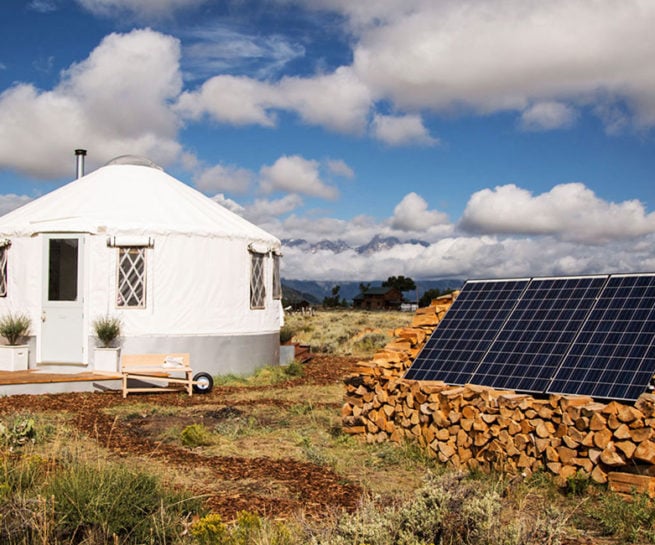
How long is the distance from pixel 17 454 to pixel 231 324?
24.8 ft

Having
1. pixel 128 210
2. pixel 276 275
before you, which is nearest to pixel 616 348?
pixel 128 210

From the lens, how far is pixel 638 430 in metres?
5.21

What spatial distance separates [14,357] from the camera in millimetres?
12141

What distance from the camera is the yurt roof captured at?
12.6 m

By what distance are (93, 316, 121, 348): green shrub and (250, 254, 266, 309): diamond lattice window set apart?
2765mm

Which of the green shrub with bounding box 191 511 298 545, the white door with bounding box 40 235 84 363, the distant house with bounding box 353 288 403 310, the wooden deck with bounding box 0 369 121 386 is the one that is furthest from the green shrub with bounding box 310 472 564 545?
the distant house with bounding box 353 288 403 310

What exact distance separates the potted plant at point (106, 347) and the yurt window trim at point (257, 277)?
2787mm

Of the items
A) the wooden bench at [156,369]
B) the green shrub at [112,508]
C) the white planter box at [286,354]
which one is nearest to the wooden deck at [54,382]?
the wooden bench at [156,369]

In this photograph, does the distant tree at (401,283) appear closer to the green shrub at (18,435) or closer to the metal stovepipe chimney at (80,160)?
the metal stovepipe chimney at (80,160)

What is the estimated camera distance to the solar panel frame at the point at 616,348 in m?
5.69

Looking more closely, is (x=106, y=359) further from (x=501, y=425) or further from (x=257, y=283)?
(x=501, y=425)

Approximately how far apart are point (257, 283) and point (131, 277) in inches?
103

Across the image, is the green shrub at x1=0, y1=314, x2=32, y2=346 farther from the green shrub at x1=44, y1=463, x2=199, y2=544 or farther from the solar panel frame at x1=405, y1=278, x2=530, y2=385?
the green shrub at x1=44, y1=463, x2=199, y2=544

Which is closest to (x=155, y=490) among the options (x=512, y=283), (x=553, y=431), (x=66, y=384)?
(x=553, y=431)
